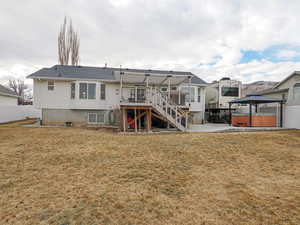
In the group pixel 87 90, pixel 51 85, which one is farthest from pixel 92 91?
pixel 51 85

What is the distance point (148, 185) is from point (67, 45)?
29289 millimetres

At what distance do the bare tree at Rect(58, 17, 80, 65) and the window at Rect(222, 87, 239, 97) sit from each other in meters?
22.8

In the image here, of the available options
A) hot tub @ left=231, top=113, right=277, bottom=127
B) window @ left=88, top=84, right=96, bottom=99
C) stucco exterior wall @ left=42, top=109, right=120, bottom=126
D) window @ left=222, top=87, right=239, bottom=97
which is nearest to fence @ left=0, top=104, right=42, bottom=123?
stucco exterior wall @ left=42, top=109, right=120, bottom=126

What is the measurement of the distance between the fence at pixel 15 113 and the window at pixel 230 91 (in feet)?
79.3

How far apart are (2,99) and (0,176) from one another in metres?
19.1

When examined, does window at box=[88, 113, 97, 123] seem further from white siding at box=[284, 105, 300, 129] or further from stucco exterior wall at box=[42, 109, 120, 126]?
white siding at box=[284, 105, 300, 129]

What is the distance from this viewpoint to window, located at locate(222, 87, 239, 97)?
20.2 meters

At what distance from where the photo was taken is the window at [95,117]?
14.2m

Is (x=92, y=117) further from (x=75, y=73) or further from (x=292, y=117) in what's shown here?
(x=292, y=117)

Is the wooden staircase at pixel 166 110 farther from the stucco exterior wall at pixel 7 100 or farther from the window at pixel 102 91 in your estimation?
the stucco exterior wall at pixel 7 100

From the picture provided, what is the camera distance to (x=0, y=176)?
3.70m

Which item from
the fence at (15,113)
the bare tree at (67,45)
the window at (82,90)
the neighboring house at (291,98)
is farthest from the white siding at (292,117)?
the bare tree at (67,45)

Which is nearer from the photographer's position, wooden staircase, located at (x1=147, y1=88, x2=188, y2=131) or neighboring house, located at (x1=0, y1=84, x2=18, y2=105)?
wooden staircase, located at (x1=147, y1=88, x2=188, y2=131)

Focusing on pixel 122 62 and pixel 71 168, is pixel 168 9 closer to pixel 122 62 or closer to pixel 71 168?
pixel 122 62
